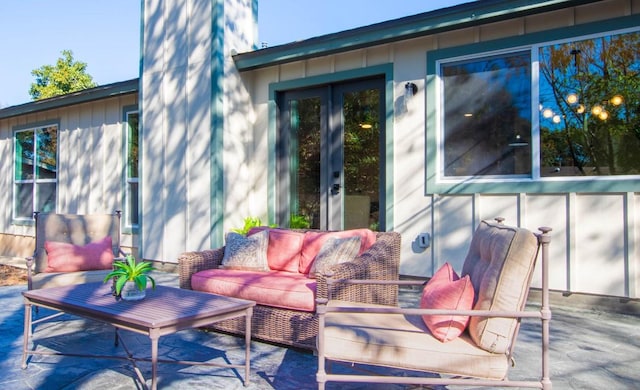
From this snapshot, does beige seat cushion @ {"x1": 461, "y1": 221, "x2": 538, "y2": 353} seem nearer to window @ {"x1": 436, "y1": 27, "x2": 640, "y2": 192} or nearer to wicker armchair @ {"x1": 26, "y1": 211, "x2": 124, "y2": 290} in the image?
window @ {"x1": 436, "y1": 27, "x2": 640, "y2": 192}

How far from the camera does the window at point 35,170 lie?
9.84 m

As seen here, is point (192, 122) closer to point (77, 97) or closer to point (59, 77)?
point (77, 97)

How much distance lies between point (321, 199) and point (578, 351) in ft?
11.6

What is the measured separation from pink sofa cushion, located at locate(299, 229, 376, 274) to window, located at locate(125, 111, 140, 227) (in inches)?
191

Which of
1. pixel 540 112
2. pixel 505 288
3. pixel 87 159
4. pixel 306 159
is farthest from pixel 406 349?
pixel 87 159

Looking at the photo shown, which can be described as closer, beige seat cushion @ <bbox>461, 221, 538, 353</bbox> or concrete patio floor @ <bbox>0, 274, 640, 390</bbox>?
beige seat cushion @ <bbox>461, 221, 538, 353</bbox>

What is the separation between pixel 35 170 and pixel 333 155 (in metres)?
7.24

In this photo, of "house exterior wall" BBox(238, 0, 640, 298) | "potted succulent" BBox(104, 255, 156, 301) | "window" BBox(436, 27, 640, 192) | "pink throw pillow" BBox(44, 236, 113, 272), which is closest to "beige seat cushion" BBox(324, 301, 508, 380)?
"potted succulent" BBox(104, 255, 156, 301)

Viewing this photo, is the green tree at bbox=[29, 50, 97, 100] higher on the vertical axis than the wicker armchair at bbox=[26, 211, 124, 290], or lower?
higher

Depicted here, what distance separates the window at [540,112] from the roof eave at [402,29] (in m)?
0.36

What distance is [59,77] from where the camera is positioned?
24.6m

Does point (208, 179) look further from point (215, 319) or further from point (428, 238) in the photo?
point (215, 319)

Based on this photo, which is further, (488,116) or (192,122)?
(192,122)

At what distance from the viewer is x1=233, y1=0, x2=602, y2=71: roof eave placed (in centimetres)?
461
